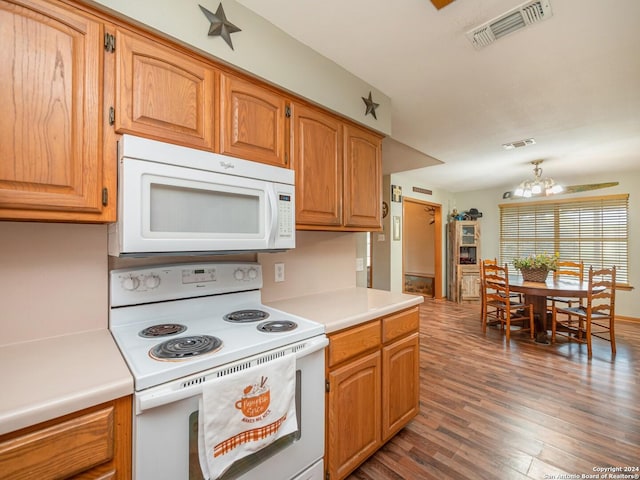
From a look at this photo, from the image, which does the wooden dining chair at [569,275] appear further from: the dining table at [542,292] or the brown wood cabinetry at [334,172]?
the brown wood cabinetry at [334,172]

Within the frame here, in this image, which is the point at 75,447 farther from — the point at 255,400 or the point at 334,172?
the point at 334,172

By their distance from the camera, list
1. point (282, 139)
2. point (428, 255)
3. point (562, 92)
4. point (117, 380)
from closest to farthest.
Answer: point (117, 380) → point (282, 139) → point (562, 92) → point (428, 255)

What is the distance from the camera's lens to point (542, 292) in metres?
3.45

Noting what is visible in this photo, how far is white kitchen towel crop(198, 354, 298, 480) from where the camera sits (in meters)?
0.93

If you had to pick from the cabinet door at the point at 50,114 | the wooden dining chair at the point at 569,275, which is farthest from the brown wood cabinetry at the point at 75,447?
the wooden dining chair at the point at 569,275

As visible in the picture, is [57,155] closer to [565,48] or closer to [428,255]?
[565,48]

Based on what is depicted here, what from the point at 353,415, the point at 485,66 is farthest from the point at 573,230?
the point at 353,415

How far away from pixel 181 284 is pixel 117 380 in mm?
628

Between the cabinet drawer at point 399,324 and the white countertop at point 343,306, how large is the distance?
0.05m

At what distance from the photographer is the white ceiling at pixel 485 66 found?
1.40 metres

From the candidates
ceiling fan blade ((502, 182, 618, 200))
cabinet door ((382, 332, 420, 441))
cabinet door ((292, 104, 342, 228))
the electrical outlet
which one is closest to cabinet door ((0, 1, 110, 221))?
cabinet door ((292, 104, 342, 228))

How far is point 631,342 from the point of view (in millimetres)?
3607

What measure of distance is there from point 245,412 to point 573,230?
20.8 ft

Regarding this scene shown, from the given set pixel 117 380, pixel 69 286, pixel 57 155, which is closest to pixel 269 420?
pixel 117 380
